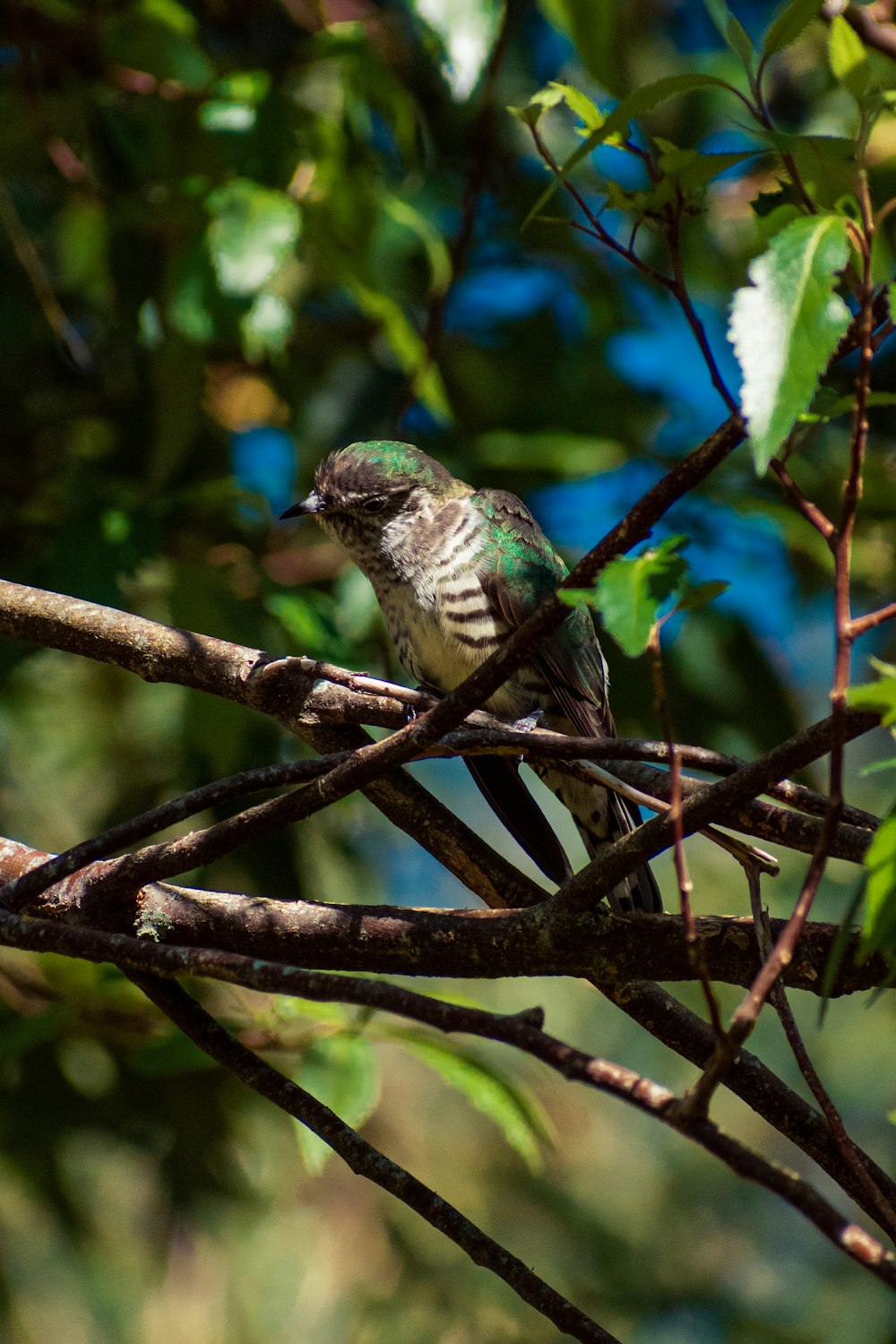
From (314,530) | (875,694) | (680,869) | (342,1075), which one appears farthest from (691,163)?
(314,530)

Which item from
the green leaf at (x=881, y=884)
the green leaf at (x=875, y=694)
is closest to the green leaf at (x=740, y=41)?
the green leaf at (x=875, y=694)

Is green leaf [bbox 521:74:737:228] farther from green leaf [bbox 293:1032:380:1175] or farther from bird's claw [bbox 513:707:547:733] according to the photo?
green leaf [bbox 293:1032:380:1175]

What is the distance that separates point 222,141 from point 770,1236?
5.36 m

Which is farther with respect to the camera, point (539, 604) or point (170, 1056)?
point (539, 604)

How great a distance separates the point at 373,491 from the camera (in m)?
4.06

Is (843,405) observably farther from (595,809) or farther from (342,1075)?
(595,809)

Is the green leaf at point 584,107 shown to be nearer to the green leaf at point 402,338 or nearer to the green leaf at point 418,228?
the green leaf at point 402,338

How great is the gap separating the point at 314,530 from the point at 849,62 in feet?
11.8

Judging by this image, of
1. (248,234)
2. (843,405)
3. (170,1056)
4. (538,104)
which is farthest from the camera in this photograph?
(248,234)

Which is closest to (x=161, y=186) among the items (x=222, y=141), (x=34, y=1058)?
(x=222, y=141)

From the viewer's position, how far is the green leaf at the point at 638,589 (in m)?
1.45

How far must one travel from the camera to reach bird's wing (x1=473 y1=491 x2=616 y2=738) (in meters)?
3.76

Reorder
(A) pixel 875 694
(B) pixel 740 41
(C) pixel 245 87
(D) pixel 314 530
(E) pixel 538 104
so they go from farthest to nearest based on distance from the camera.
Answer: (D) pixel 314 530 → (C) pixel 245 87 → (E) pixel 538 104 → (B) pixel 740 41 → (A) pixel 875 694

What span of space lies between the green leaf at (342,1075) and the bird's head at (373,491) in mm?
1564
